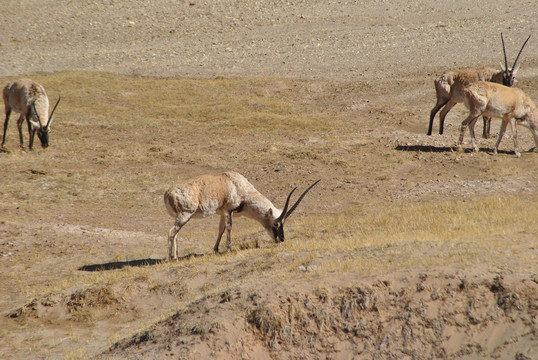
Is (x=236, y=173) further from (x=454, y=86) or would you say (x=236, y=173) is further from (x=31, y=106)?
(x=31, y=106)

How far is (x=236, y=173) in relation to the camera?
1427 cm

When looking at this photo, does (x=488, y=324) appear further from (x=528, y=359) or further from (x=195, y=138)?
(x=195, y=138)

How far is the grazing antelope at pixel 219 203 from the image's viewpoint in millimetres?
13234

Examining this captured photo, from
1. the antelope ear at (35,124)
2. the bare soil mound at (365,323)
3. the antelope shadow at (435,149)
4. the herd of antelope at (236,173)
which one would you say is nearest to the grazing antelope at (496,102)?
the herd of antelope at (236,173)

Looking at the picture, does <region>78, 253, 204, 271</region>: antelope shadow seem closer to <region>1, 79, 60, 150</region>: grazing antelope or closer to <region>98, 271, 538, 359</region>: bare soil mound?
<region>98, 271, 538, 359</region>: bare soil mound

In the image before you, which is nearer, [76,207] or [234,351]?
[234,351]

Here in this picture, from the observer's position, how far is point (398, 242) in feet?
39.4

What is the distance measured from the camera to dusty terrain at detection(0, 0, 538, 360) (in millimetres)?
9461

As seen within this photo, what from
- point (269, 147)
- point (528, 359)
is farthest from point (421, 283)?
point (269, 147)

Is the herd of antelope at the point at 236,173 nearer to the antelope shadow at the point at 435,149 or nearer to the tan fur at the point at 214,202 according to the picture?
the tan fur at the point at 214,202

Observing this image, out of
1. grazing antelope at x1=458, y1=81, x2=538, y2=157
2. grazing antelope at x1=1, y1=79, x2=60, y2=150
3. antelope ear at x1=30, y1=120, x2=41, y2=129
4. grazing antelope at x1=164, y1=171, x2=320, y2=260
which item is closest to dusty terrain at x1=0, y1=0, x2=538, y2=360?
Answer: grazing antelope at x1=164, y1=171, x2=320, y2=260

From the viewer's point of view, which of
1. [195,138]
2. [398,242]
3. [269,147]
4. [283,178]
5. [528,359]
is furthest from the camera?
[195,138]

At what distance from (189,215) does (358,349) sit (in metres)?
5.21

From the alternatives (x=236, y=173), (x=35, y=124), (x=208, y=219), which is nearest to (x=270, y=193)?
(x=208, y=219)
